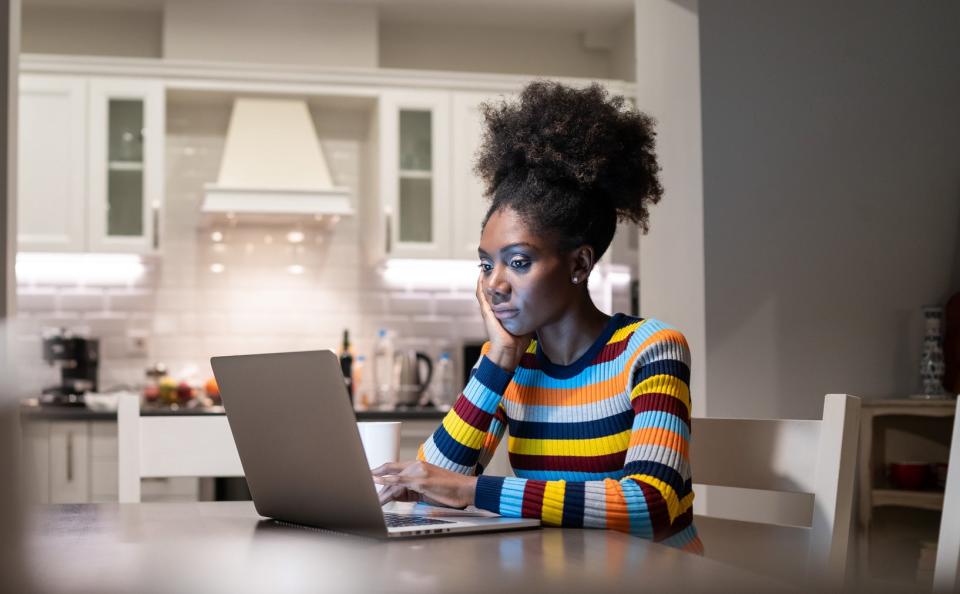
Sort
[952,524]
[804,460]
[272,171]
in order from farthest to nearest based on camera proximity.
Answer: [272,171] → [804,460] → [952,524]

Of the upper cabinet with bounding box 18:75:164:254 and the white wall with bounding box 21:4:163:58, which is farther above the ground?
the white wall with bounding box 21:4:163:58

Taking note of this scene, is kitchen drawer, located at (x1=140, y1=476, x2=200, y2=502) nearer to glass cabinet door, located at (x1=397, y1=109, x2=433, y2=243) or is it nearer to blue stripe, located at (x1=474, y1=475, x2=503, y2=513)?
glass cabinet door, located at (x1=397, y1=109, x2=433, y2=243)

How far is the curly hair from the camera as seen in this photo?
1.42 m

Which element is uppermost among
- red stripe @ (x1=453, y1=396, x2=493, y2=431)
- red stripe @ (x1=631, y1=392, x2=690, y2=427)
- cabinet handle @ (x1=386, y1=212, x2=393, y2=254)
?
cabinet handle @ (x1=386, y1=212, x2=393, y2=254)

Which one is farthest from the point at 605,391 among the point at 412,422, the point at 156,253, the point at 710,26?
the point at 156,253

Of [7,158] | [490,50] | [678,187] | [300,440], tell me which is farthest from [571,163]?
[490,50]

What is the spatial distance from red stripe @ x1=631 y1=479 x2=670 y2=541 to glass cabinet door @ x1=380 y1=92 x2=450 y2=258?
10.7ft

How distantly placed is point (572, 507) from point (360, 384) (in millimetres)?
3490

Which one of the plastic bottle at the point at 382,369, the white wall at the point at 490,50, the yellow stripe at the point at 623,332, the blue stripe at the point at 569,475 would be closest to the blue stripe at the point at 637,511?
the blue stripe at the point at 569,475

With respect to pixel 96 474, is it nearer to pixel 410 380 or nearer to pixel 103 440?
pixel 103 440

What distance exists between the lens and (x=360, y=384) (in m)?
4.49

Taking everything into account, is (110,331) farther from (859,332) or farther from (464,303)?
(859,332)

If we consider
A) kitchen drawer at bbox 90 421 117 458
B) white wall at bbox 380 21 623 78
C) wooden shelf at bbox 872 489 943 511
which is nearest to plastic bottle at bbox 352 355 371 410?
kitchen drawer at bbox 90 421 117 458

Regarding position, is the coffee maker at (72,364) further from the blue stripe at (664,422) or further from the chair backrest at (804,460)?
the blue stripe at (664,422)
